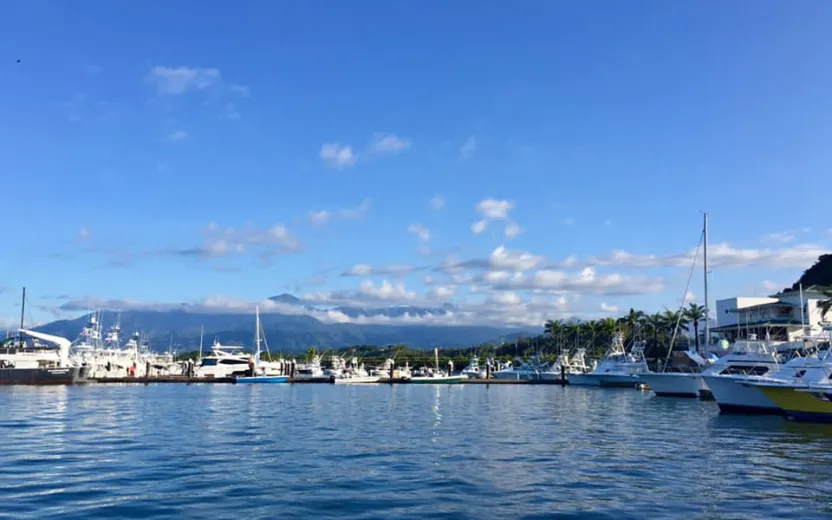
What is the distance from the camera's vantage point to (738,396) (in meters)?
49.3

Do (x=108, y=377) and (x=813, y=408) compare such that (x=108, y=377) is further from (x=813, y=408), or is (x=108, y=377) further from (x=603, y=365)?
(x=813, y=408)

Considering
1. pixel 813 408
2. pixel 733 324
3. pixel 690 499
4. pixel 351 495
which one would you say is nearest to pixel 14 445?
pixel 351 495

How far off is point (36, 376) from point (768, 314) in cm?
10631

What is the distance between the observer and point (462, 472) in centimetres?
2234

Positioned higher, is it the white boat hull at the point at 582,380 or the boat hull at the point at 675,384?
the boat hull at the point at 675,384

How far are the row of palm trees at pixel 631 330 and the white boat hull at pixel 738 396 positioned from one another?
70.4m

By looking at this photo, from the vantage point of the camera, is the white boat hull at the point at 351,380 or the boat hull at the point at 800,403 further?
the white boat hull at the point at 351,380

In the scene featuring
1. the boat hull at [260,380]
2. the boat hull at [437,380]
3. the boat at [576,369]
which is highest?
the boat at [576,369]


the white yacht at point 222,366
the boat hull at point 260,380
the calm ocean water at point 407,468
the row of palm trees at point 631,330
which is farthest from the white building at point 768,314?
the white yacht at point 222,366

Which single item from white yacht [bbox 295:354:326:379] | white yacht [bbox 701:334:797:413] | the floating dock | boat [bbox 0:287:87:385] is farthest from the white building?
boat [bbox 0:287:87:385]

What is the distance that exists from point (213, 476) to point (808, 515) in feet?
55.7

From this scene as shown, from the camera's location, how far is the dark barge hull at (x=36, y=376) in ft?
302

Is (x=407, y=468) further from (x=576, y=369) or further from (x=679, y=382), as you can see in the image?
(x=576, y=369)

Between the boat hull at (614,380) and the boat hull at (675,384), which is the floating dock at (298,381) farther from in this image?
the boat hull at (675,384)
